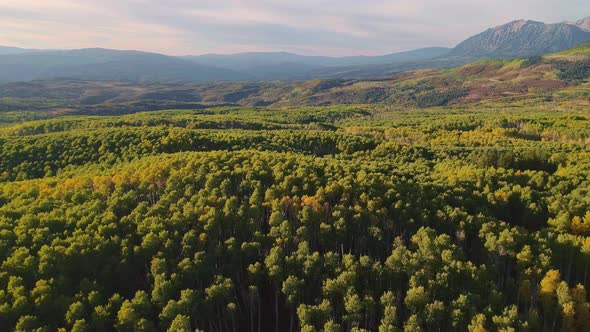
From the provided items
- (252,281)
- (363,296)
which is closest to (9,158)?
(252,281)

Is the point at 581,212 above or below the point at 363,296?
above

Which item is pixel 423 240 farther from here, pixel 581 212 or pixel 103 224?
pixel 103 224

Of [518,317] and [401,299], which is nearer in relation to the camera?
[518,317]

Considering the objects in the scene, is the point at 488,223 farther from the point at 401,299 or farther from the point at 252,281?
the point at 252,281

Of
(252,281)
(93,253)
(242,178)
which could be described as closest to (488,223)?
(252,281)

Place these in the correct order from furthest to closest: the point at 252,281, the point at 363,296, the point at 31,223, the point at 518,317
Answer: the point at 31,223 → the point at 252,281 → the point at 363,296 → the point at 518,317

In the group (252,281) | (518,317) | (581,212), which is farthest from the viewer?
(581,212)
